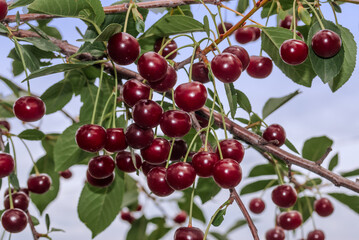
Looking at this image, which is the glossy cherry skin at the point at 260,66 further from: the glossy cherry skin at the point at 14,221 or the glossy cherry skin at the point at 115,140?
the glossy cherry skin at the point at 14,221

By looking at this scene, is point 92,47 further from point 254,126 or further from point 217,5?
point 254,126

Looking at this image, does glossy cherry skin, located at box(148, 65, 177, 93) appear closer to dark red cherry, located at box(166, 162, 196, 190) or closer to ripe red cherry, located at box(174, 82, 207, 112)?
ripe red cherry, located at box(174, 82, 207, 112)

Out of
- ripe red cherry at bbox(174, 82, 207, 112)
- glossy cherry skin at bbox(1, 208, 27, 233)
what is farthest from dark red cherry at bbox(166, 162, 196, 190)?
glossy cherry skin at bbox(1, 208, 27, 233)

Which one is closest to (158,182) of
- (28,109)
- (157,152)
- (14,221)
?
(157,152)

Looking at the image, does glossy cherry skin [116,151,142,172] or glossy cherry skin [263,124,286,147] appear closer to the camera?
glossy cherry skin [116,151,142,172]

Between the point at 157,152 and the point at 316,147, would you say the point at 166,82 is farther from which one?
the point at 316,147

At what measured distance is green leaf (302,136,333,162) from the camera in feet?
5.81

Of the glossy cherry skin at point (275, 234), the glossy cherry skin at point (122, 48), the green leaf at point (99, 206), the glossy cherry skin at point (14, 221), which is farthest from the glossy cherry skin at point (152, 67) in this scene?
the glossy cherry skin at point (275, 234)

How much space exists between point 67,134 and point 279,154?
65 cm

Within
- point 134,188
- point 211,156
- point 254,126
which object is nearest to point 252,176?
point 254,126

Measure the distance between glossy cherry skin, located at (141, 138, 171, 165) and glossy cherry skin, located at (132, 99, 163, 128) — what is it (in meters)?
0.05

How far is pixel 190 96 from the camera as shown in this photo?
3.09 feet

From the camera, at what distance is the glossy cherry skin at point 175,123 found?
959mm

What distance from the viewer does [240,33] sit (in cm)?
155
